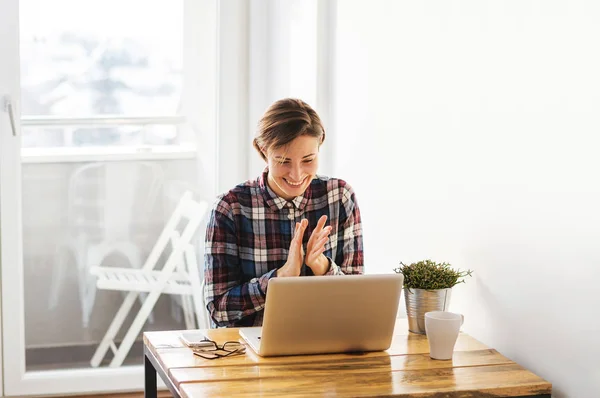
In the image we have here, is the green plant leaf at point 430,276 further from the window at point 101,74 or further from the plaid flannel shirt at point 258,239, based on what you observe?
the window at point 101,74

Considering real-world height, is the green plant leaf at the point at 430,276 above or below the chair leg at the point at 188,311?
above

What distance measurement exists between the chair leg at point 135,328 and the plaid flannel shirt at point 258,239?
144 centimetres

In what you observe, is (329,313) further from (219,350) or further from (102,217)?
(102,217)

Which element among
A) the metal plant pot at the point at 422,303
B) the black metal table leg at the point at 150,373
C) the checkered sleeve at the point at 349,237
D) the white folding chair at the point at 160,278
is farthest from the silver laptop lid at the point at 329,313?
the white folding chair at the point at 160,278

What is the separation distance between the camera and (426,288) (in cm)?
228

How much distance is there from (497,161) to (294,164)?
56 cm

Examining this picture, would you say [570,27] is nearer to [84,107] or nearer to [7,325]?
[84,107]

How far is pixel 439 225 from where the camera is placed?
8.29ft

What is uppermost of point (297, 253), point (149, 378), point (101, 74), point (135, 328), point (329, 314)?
point (101, 74)

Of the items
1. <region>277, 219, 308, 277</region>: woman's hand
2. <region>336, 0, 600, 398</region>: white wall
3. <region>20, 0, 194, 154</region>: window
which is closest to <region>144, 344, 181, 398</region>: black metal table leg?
<region>277, 219, 308, 277</region>: woman's hand

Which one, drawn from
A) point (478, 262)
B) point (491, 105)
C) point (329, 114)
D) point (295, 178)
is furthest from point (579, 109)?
point (329, 114)

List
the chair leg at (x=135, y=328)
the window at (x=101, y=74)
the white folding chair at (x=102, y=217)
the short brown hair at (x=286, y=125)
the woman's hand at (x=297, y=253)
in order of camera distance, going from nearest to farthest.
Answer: the woman's hand at (x=297, y=253)
the short brown hair at (x=286, y=125)
the window at (x=101, y=74)
the white folding chair at (x=102, y=217)
the chair leg at (x=135, y=328)

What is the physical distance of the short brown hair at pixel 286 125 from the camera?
2.42 metres

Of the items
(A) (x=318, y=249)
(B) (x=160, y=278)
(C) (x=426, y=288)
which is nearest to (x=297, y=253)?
(A) (x=318, y=249)
